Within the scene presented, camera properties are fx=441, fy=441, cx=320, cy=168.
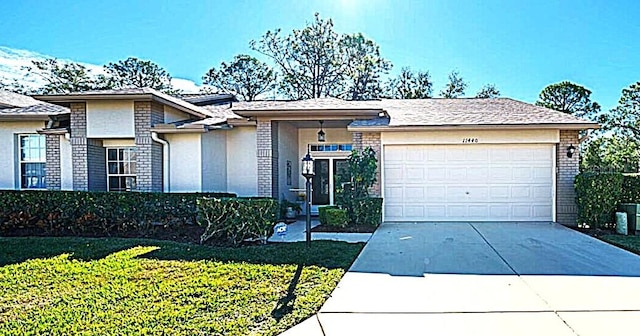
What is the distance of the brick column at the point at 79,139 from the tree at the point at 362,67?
2086 centimetres

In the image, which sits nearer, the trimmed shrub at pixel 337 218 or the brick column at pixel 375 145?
the trimmed shrub at pixel 337 218

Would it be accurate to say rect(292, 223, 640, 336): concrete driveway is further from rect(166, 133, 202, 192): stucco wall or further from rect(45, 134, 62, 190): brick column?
rect(45, 134, 62, 190): brick column

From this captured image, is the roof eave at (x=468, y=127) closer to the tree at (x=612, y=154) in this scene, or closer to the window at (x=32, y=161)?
the window at (x=32, y=161)

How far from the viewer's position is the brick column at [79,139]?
1157cm

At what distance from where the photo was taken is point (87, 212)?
10.0 m

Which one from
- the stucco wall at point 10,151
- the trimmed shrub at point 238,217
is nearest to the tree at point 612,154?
the trimmed shrub at point 238,217

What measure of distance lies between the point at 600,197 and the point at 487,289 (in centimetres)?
693

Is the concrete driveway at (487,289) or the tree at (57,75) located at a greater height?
the tree at (57,75)

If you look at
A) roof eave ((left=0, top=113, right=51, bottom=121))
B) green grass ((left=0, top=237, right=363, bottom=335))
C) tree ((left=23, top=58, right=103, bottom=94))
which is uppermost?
tree ((left=23, top=58, right=103, bottom=94))

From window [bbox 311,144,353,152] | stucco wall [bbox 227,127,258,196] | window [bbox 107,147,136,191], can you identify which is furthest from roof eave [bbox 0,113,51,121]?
window [bbox 311,144,353,152]

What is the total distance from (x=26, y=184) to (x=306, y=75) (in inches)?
817

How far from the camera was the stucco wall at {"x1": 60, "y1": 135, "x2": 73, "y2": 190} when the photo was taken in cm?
1209

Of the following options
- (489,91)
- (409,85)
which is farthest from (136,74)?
(489,91)

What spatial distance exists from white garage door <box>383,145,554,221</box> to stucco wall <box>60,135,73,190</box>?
8.66 meters
